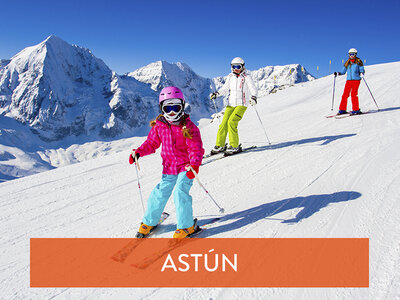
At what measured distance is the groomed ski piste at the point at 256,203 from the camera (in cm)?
244

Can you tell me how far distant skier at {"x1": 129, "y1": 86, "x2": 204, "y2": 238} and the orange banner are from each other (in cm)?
28

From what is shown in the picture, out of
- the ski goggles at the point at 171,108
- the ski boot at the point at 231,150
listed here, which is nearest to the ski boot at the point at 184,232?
the ski goggles at the point at 171,108

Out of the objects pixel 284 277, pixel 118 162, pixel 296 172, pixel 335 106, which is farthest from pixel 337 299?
pixel 335 106

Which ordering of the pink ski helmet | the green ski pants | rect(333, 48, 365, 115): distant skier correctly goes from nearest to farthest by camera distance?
the pink ski helmet → the green ski pants → rect(333, 48, 365, 115): distant skier

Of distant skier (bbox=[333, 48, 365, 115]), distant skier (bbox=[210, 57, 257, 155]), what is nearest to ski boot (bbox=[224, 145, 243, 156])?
distant skier (bbox=[210, 57, 257, 155])

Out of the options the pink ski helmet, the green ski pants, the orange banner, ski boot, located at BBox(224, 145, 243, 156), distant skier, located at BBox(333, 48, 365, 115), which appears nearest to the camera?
the orange banner

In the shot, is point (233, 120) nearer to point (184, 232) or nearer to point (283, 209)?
point (283, 209)

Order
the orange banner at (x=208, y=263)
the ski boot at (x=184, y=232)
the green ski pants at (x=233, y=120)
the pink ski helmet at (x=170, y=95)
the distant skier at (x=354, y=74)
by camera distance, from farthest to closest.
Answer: the distant skier at (x=354, y=74), the green ski pants at (x=233, y=120), the pink ski helmet at (x=170, y=95), the ski boot at (x=184, y=232), the orange banner at (x=208, y=263)

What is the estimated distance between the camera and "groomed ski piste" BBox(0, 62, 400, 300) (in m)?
2.44

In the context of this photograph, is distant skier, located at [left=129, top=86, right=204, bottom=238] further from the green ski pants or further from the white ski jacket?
the white ski jacket

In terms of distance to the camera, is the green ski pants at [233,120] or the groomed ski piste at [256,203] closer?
the groomed ski piste at [256,203]

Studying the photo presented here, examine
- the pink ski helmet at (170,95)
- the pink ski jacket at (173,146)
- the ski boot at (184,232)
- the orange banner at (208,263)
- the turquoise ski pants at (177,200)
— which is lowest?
the orange banner at (208,263)

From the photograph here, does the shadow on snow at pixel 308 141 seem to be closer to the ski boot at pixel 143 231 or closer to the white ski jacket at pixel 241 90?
the white ski jacket at pixel 241 90

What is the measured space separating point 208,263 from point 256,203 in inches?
60.5
